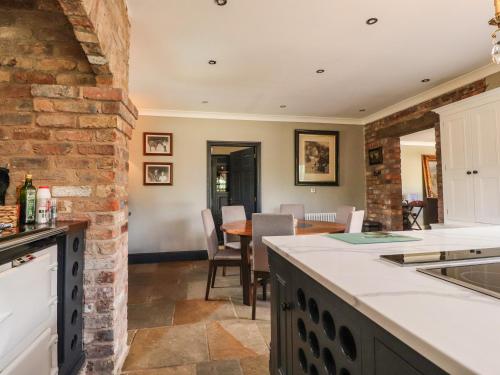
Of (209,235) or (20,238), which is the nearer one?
(20,238)

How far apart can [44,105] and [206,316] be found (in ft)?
6.50

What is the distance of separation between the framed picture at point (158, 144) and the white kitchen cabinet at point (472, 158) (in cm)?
367

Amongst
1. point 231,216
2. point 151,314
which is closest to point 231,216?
point 231,216

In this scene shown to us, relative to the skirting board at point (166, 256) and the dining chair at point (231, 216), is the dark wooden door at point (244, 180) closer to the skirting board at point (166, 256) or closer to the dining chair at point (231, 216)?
the dining chair at point (231, 216)

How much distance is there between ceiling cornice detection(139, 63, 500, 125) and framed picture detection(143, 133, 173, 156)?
332 millimetres

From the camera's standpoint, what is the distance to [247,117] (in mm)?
4625

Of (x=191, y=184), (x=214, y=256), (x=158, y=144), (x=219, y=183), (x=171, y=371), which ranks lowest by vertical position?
(x=171, y=371)

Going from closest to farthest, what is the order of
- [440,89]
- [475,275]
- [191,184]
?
[475,275] < [440,89] < [191,184]

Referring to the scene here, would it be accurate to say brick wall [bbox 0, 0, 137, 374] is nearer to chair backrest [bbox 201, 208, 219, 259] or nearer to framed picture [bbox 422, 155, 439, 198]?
chair backrest [bbox 201, 208, 219, 259]

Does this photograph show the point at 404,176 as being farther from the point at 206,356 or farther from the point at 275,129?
the point at 206,356

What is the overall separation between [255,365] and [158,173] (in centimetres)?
325

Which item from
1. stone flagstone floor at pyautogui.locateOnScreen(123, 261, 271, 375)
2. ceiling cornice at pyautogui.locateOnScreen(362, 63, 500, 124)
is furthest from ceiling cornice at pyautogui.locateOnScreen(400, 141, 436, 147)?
stone flagstone floor at pyautogui.locateOnScreen(123, 261, 271, 375)

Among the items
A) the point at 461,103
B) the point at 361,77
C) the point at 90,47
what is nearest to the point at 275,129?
the point at 361,77

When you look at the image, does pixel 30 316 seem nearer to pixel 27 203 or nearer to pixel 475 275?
pixel 27 203
